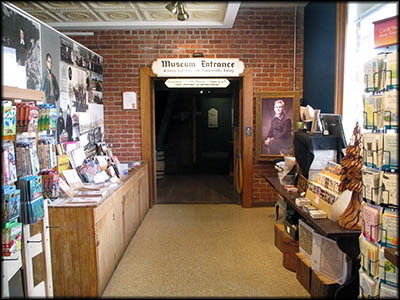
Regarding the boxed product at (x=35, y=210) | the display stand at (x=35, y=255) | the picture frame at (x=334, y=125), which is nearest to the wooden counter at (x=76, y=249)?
the display stand at (x=35, y=255)

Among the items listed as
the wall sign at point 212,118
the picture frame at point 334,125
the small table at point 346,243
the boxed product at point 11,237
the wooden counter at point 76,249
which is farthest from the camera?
the wall sign at point 212,118

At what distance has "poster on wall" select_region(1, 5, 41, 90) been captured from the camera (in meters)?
2.43

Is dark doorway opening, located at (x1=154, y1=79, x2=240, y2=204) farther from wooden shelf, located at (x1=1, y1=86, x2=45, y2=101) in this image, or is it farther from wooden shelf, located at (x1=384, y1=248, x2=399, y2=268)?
wooden shelf, located at (x1=384, y1=248, x2=399, y2=268)

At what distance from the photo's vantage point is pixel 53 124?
278 cm

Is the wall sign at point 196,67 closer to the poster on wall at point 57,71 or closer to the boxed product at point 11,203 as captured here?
the poster on wall at point 57,71

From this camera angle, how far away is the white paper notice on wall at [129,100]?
5.59 meters

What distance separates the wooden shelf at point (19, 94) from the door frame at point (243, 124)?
3.14m

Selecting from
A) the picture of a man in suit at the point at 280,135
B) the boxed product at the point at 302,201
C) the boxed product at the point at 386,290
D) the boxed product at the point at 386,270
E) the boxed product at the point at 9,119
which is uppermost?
the boxed product at the point at 9,119

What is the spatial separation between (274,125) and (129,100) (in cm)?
238

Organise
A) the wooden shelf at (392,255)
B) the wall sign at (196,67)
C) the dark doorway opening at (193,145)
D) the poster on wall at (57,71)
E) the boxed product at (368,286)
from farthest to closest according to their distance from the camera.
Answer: the dark doorway opening at (193,145) → the wall sign at (196,67) → the poster on wall at (57,71) → the boxed product at (368,286) → the wooden shelf at (392,255)

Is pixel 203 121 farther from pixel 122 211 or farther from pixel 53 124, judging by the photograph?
pixel 53 124

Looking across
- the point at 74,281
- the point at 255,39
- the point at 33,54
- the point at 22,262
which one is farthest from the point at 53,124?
the point at 255,39

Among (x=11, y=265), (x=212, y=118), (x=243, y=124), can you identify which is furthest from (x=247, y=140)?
(x=212, y=118)

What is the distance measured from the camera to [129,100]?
5.60 meters
